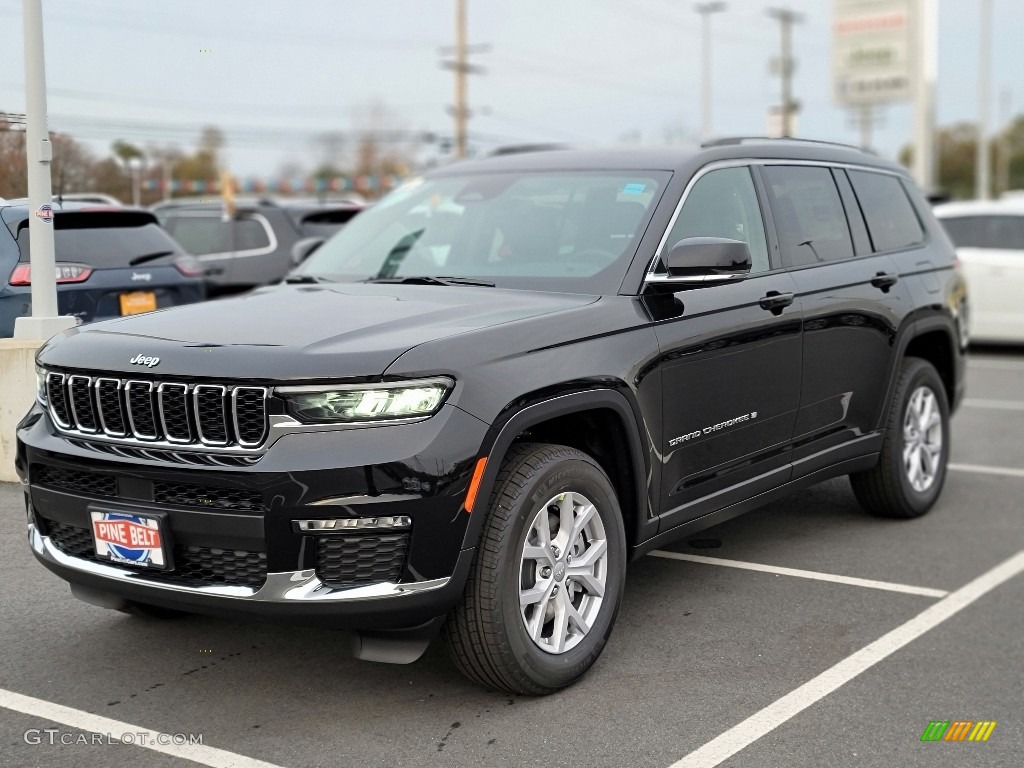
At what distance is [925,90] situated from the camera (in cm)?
4050

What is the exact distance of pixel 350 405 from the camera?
3645 millimetres

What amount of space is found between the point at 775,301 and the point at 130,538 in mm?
2849

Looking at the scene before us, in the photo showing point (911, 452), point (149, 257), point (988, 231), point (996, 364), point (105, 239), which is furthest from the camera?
point (988, 231)

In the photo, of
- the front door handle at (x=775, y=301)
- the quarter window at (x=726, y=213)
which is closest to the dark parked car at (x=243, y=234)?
the quarter window at (x=726, y=213)

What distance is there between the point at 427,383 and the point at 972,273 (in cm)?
1212

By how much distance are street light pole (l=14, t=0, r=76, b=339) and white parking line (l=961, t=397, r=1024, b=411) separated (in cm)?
794

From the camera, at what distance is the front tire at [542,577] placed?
151 inches

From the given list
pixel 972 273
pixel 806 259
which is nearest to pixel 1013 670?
pixel 806 259

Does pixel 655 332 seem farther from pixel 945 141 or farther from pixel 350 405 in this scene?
pixel 945 141

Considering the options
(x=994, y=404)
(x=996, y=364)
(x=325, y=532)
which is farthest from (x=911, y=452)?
(x=996, y=364)

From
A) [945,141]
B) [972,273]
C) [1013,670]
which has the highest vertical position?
[945,141]

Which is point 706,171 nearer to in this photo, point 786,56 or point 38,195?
point 38,195

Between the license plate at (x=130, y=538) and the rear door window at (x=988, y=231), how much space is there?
12.6 m

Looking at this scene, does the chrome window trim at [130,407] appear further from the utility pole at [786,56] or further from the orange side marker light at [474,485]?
the utility pole at [786,56]
